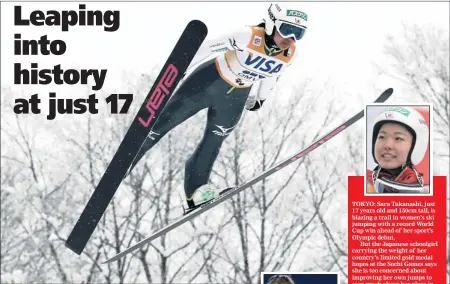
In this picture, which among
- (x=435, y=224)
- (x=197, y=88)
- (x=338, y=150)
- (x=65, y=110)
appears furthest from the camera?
(x=338, y=150)

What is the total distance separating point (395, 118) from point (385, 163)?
334mm

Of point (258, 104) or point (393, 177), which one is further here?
point (393, 177)

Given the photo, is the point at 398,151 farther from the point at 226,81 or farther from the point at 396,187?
the point at 226,81

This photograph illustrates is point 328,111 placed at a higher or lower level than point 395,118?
higher

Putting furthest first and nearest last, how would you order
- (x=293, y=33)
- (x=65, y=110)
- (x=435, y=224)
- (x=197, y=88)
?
(x=65, y=110)
(x=435, y=224)
(x=197, y=88)
(x=293, y=33)

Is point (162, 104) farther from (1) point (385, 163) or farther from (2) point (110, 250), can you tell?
(2) point (110, 250)

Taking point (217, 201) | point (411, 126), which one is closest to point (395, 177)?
point (411, 126)

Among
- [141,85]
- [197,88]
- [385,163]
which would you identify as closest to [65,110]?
[197,88]

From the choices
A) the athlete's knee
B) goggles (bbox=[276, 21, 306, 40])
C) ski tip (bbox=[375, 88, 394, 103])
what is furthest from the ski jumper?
goggles (bbox=[276, 21, 306, 40])

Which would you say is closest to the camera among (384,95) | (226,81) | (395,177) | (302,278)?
(226,81)

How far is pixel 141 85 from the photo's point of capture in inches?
585

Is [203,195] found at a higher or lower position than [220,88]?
lower

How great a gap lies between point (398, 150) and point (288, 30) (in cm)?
138

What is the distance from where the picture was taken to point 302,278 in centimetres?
688
